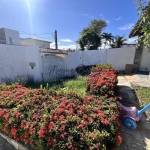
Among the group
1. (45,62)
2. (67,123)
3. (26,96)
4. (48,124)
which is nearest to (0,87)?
(26,96)

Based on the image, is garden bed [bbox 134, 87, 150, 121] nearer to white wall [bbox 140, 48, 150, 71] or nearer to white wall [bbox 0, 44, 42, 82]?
white wall [bbox 140, 48, 150, 71]

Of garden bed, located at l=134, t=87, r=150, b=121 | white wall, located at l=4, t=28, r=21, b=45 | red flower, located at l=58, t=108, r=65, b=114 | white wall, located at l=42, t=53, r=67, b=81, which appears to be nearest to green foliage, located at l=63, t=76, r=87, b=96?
garden bed, located at l=134, t=87, r=150, b=121

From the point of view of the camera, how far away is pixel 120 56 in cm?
923

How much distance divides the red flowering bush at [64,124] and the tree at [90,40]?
66.5 feet

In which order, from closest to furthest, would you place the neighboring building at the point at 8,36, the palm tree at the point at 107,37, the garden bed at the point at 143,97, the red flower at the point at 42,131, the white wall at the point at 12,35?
1. the red flower at the point at 42,131
2. the garden bed at the point at 143,97
3. the neighboring building at the point at 8,36
4. the white wall at the point at 12,35
5. the palm tree at the point at 107,37

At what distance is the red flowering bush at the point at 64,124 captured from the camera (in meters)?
1.43

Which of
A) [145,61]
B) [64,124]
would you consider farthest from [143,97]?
[145,61]

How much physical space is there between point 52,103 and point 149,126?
8.72 ft

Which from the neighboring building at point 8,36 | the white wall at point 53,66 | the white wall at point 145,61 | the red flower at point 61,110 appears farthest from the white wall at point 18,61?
the neighboring building at point 8,36

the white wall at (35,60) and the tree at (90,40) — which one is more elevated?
the tree at (90,40)

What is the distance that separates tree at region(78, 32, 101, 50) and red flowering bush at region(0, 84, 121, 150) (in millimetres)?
20271

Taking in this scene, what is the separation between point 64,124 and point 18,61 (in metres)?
6.89

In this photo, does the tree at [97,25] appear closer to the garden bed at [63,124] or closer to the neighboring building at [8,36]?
the neighboring building at [8,36]

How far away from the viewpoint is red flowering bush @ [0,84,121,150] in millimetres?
1426
